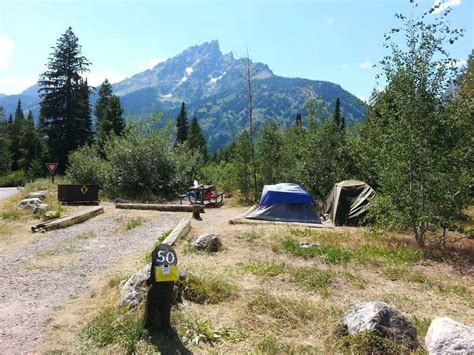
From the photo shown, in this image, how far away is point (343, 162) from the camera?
18.7 m

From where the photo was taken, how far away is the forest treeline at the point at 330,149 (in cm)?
1027

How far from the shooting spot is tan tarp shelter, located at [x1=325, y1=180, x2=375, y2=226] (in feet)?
46.7

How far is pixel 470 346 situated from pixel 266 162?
17.8m

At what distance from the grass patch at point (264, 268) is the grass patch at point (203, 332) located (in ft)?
7.85

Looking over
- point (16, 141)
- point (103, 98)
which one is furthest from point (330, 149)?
point (16, 141)

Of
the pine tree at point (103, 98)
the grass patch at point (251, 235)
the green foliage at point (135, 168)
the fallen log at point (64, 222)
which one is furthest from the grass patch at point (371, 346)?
the pine tree at point (103, 98)

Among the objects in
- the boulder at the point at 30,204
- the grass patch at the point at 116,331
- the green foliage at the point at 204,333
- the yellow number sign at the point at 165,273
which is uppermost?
the yellow number sign at the point at 165,273

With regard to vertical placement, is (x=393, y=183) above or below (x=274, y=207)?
above

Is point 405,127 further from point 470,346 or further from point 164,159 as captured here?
point 164,159

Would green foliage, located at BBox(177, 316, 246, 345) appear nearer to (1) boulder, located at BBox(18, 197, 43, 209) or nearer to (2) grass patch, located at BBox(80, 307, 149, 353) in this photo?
(2) grass patch, located at BBox(80, 307, 149, 353)

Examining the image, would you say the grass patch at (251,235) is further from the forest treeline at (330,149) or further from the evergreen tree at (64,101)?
the evergreen tree at (64,101)

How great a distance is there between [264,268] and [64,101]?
34453mm

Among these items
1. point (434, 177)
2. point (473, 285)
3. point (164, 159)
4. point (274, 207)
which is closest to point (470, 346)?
point (473, 285)

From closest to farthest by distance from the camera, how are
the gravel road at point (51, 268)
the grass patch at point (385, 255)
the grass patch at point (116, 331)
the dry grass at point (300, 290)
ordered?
the grass patch at point (116, 331)
the dry grass at point (300, 290)
the gravel road at point (51, 268)
the grass patch at point (385, 255)
